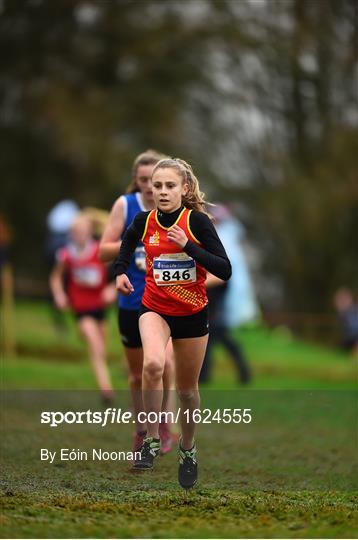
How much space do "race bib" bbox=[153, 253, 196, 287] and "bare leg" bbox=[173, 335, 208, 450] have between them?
372 millimetres

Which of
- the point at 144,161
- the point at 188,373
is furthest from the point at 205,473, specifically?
the point at 144,161

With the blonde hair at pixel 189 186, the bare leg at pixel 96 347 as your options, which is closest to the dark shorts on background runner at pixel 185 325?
the blonde hair at pixel 189 186

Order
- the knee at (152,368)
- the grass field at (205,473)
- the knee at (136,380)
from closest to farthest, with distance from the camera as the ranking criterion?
the grass field at (205,473)
the knee at (152,368)
the knee at (136,380)

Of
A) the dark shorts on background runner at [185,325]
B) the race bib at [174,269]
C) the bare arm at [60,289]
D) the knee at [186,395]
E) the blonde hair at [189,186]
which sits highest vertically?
the blonde hair at [189,186]

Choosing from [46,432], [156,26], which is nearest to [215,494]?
[46,432]

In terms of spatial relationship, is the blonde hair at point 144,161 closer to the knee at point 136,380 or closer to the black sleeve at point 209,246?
the knee at point 136,380

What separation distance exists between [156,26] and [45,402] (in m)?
16.6

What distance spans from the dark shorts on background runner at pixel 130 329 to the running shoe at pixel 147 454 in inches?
52.5

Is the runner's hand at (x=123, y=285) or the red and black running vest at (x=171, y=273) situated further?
the runner's hand at (x=123, y=285)

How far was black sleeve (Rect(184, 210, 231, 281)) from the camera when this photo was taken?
6242mm

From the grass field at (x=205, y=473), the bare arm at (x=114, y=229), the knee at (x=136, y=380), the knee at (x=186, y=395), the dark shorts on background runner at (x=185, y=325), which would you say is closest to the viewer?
the grass field at (x=205, y=473)

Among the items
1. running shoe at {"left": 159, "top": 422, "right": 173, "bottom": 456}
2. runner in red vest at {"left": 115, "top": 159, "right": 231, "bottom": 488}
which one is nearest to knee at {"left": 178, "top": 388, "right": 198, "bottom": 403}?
runner in red vest at {"left": 115, "top": 159, "right": 231, "bottom": 488}

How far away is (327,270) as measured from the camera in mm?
28703

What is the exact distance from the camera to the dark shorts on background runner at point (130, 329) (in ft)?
25.2
